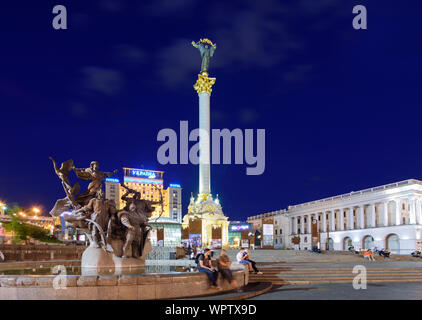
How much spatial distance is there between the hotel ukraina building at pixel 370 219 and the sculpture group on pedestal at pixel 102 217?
43267mm

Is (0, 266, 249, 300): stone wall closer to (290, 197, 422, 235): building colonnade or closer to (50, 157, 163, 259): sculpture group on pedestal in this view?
(50, 157, 163, 259): sculpture group on pedestal

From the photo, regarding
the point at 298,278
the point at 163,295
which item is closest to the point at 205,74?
the point at 298,278

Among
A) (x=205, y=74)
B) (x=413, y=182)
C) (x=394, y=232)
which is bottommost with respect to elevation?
(x=394, y=232)

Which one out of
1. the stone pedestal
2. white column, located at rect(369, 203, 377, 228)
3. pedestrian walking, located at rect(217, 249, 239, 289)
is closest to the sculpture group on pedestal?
the stone pedestal

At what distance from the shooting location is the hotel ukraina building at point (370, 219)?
2766 inches

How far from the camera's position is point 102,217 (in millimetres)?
14961

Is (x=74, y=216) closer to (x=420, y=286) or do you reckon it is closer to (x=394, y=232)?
(x=420, y=286)

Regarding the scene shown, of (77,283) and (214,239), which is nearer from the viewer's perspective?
(77,283)

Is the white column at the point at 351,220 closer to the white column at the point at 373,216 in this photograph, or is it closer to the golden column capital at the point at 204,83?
the white column at the point at 373,216

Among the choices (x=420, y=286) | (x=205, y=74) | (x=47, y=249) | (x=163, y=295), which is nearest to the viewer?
(x=163, y=295)

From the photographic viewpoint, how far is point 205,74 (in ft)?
287
